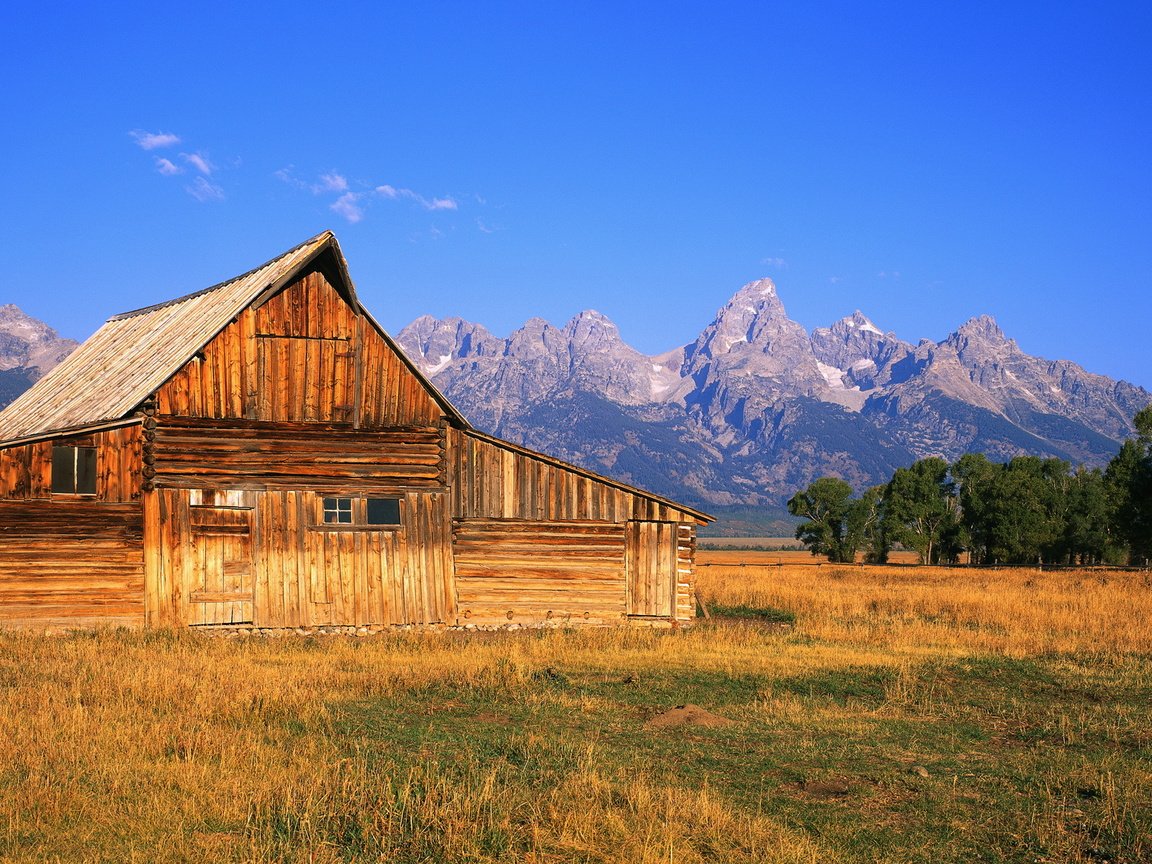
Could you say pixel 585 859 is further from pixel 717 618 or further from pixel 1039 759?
pixel 717 618

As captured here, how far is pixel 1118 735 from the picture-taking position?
13.7 m

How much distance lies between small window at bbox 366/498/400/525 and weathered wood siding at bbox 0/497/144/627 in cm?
457

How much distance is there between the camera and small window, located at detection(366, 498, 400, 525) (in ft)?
81.8

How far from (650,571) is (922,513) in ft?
240

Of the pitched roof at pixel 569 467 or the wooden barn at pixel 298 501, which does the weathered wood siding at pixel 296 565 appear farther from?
the pitched roof at pixel 569 467

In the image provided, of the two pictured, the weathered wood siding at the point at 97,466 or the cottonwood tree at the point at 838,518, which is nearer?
the weathered wood siding at the point at 97,466

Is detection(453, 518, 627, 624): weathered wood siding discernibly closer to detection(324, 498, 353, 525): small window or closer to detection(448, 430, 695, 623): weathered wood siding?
detection(448, 430, 695, 623): weathered wood siding

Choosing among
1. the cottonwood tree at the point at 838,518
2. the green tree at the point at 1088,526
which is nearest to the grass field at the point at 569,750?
the green tree at the point at 1088,526

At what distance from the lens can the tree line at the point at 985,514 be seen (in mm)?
86438

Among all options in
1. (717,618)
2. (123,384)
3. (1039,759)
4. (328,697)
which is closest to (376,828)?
(328,697)

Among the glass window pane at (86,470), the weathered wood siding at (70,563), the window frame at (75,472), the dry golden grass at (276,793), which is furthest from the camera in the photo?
the glass window pane at (86,470)

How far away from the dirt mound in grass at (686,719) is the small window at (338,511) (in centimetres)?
1191

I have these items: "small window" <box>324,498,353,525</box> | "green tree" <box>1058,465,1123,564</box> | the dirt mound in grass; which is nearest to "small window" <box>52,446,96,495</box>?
"small window" <box>324,498,353,525</box>

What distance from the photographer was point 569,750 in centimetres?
1203
